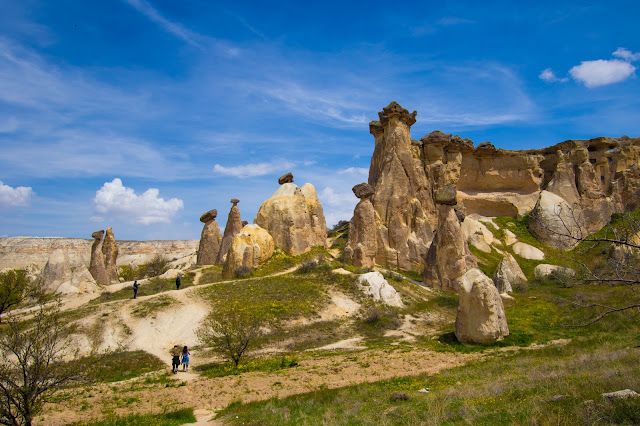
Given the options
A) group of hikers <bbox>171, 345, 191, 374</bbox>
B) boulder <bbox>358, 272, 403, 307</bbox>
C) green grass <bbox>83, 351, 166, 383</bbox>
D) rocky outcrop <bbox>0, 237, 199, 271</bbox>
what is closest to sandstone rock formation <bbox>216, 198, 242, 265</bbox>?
boulder <bbox>358, 272, 403, 307</bbox>

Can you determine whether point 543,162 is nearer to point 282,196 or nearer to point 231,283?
point 282,196

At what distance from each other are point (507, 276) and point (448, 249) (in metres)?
5.23

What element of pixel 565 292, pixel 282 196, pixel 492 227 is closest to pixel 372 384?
pixel 565 292

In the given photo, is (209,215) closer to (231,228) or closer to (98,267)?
(231,228)

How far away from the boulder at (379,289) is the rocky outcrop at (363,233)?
4751mm

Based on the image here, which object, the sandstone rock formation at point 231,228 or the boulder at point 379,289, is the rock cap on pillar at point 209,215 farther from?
the boulder at point 379,289

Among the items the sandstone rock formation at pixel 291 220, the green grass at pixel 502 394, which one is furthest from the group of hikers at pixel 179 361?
the sandstone rock formation at pixel 291 220

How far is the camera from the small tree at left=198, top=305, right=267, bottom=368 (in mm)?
15383

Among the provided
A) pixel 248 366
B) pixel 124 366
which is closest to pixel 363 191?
pixel 248 366

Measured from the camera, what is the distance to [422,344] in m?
16.8

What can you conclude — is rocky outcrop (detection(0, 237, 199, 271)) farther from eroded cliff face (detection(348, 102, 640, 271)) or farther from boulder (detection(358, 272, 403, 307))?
boulder (detection(358, 272, 403, 307))

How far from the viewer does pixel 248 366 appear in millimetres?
14398

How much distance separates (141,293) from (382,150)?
21872mm

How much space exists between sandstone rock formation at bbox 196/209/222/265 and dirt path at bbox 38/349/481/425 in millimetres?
19394
